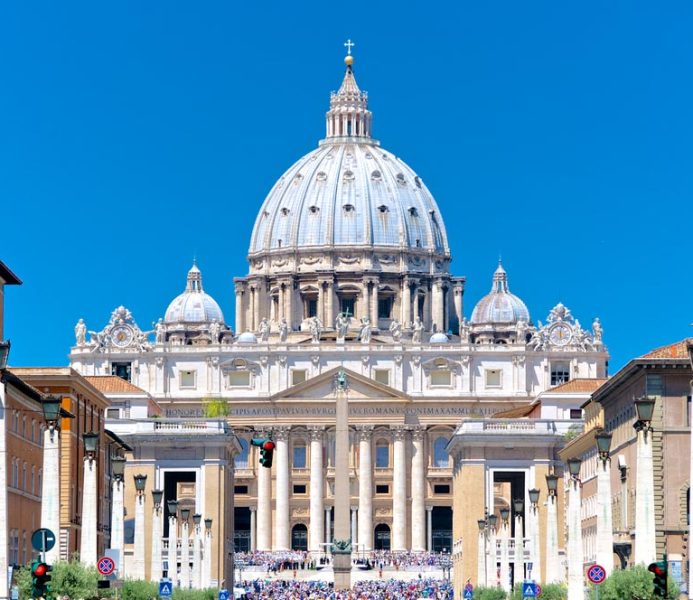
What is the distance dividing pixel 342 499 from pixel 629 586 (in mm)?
85657

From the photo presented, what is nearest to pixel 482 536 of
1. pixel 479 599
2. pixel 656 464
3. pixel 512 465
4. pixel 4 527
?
pixel 479 599

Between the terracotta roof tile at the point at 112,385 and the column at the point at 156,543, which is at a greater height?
the terracotta roof tile at the point at 112,385

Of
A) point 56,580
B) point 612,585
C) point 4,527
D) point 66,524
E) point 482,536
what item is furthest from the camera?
point 482,536

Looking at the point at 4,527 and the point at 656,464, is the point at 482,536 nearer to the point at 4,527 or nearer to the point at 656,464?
the point at 656,464

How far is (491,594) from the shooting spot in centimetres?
10938

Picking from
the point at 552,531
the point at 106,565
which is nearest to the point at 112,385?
the point at 552,531

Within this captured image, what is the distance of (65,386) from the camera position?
108 metres

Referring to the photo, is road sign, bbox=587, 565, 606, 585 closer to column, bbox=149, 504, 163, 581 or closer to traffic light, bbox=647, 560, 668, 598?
traffic light, bbox=647, 560, 668, 598

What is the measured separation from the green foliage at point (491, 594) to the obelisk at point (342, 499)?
37664 millimetres

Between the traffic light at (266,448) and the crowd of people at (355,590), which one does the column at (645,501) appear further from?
the crowd of people at (355,590)

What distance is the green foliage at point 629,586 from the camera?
66375 mm

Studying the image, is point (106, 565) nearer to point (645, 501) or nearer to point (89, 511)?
point (89, 511)

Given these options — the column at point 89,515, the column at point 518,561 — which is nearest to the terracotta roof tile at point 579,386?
the column at point 518,561

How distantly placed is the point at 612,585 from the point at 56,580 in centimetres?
1630
